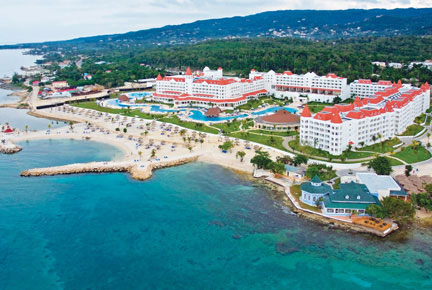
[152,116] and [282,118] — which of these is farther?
[152,116]

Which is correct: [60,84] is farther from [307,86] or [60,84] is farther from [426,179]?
[426,179]

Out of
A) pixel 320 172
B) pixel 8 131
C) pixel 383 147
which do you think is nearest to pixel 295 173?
pixel 320 172

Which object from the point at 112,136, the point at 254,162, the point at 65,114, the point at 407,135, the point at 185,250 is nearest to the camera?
the point at 185,250

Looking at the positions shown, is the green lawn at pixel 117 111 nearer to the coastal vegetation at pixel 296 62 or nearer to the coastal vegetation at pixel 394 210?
the coastal vegetation at pixel 296 62

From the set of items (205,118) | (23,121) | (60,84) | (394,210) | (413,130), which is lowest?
(394,210)

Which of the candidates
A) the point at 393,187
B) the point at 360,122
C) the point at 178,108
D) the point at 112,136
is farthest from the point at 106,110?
the point at 393,187

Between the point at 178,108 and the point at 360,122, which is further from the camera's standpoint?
the point at 178,108

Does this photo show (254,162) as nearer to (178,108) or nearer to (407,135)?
(407,135)
